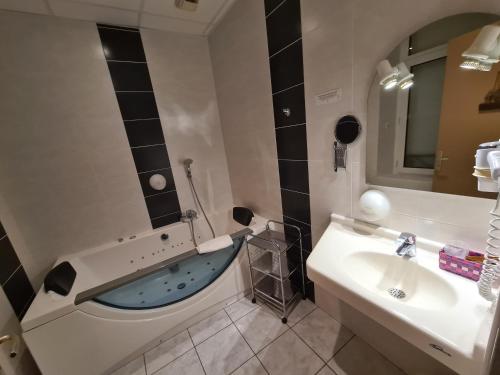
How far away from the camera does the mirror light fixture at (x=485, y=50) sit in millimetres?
654

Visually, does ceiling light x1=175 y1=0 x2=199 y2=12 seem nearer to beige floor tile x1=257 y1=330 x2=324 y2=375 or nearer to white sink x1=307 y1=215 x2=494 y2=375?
white sink x1=307 y1=215 x2=494 y2=375

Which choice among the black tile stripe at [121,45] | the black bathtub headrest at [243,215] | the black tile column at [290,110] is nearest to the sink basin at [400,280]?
the black tile column at [290,110]

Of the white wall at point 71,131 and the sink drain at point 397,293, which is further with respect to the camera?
the white wall at point 71,131

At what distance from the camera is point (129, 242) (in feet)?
6.00

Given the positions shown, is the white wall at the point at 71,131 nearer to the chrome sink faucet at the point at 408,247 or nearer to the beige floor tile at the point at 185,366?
the beige floor tile at the point at 185,366

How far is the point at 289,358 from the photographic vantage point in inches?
49.5

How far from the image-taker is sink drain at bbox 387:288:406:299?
2.90 ft

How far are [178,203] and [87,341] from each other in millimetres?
1173

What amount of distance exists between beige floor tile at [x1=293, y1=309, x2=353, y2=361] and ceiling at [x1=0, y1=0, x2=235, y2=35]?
2382 mm

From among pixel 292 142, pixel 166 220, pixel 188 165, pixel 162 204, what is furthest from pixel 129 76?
pixel 292 142

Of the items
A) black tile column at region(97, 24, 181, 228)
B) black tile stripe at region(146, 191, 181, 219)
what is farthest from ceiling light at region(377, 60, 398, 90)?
black tile stripe at region(146, 191, 181, 219)

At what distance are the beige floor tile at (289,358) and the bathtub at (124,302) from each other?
49 centimetres

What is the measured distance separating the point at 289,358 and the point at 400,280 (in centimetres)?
84

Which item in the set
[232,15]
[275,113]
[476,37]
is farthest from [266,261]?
[232,15]
